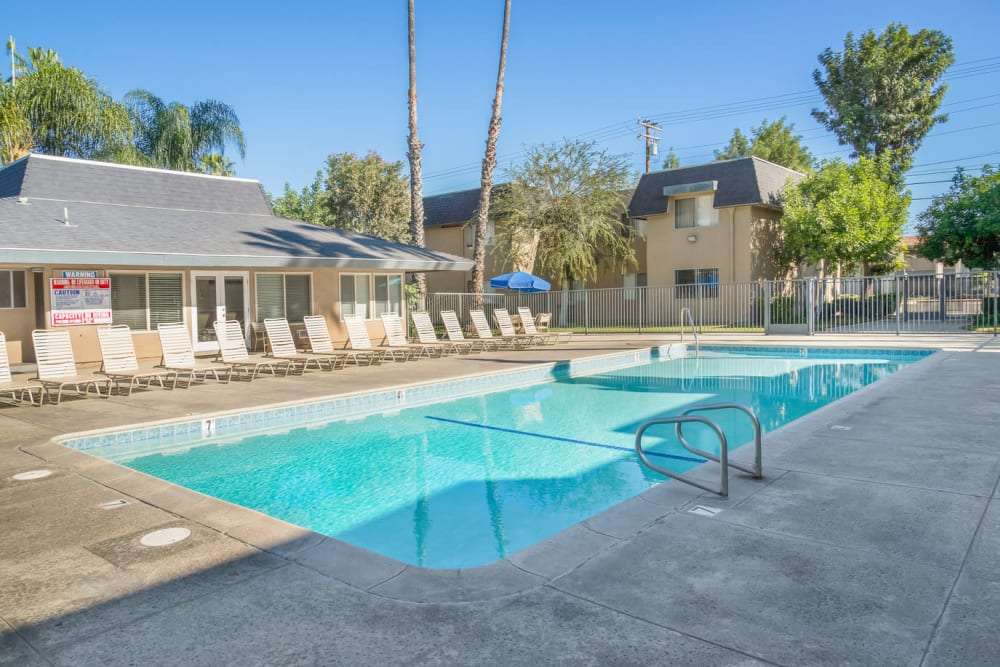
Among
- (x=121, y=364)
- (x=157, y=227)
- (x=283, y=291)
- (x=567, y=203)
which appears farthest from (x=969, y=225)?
(x=121, y=364)

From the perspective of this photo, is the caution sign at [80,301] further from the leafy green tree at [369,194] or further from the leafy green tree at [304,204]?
the leafy green tree at [304,204]

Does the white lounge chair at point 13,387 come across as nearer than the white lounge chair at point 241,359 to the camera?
Yes

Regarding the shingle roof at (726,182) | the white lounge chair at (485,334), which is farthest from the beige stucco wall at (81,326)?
the shingle roof at (726,182)

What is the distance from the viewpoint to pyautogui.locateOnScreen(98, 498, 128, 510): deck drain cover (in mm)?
4790

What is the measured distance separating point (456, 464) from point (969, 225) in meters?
21.8

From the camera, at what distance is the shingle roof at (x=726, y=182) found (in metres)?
23.7

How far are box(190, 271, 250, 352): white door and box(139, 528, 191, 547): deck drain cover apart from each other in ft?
38.1

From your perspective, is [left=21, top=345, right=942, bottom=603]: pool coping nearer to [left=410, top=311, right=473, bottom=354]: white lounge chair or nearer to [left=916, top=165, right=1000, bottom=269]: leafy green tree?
[left=410, top=311, right=473, bottom=354]: white lounge chair

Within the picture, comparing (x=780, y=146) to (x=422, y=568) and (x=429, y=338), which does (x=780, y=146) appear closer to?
(x=429, y=338)

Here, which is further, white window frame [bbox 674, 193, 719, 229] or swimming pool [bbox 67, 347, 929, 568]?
white window frame [bbox 674, 193, 719, 229]

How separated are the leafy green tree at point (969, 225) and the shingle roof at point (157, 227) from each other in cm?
1618

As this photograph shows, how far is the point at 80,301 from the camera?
13.2m

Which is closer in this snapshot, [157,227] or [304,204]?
[157,227]

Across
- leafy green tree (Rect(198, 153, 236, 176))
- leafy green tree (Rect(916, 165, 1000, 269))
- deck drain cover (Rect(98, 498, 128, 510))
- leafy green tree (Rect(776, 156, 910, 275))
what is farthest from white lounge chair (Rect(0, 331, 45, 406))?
leafy green tree (Rect(916, 165, 1000, 269))
